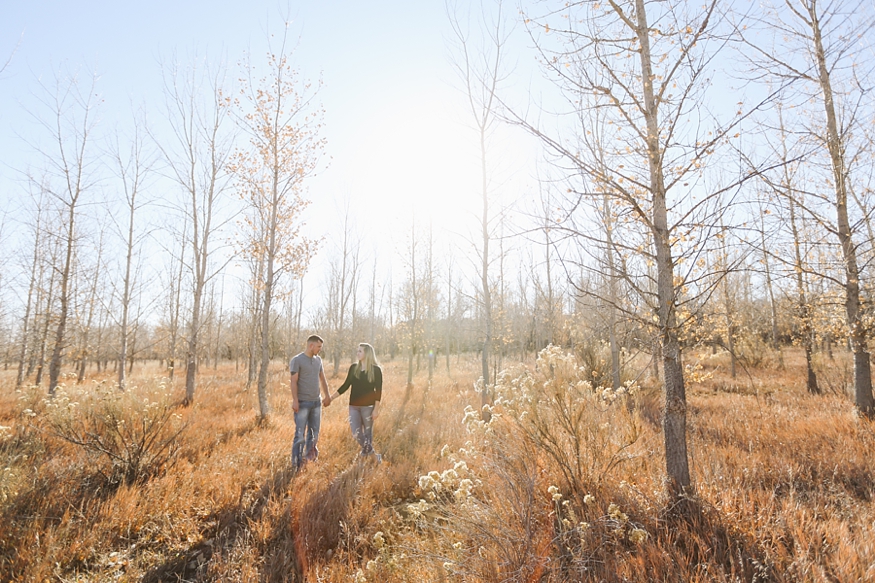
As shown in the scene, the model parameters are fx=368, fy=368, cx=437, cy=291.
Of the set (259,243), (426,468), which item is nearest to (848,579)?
(426,468)

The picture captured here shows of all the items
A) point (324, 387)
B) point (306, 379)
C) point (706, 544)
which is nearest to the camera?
point (706, 544)

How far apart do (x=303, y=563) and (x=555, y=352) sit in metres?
2.97

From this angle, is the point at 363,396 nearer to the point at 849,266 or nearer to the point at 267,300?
the point at 267,300

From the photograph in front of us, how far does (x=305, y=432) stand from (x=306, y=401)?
1.57 ft

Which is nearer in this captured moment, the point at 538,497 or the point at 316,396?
the point at 538,497

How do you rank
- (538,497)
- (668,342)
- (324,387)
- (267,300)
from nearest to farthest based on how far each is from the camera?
(668,342), (538,497), (324,387), (267,300)

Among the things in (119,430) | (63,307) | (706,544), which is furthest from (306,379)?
(63,307)

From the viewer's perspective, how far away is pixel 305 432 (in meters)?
5.41

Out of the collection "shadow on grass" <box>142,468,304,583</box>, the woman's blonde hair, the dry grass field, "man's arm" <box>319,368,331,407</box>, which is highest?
the woman's blonde hair

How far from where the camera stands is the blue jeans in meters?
5.21

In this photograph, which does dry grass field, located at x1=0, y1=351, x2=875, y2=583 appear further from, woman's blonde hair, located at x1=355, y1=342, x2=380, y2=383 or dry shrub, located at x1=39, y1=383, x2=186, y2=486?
woman's blonde hair, located at x1=355, y1=342, x2=380, y2=383

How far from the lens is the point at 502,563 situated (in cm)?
227

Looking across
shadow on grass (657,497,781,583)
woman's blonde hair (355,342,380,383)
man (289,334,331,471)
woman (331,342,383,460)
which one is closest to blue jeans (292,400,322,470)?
man (289,334,331,471)

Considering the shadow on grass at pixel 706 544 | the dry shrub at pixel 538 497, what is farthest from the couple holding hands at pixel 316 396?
the shadow on grass at pixel 706 544
